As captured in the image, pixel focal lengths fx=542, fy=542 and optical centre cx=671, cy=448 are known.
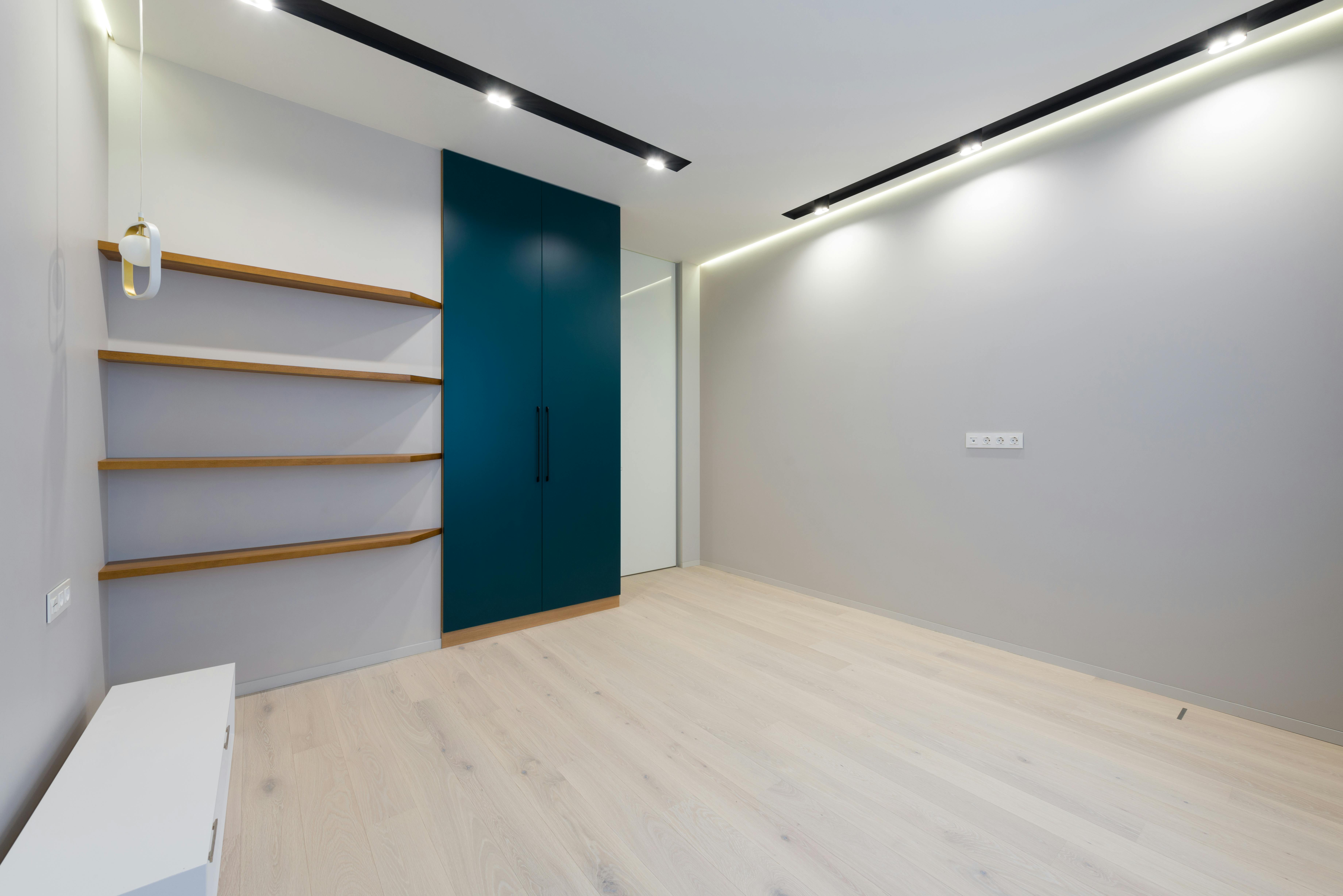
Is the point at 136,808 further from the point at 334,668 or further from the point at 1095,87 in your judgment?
the point at 1095,87

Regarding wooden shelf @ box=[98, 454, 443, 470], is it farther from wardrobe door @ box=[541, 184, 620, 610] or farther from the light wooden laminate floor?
the light wooden laminate floor

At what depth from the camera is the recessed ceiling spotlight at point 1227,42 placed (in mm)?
2109

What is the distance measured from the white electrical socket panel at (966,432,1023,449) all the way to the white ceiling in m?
1.62

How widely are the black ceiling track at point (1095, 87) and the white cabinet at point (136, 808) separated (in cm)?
392

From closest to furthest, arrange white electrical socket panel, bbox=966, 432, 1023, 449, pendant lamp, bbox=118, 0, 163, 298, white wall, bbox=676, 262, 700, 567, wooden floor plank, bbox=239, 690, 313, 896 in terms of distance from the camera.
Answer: wooden floor plank, bbox=239, 690, 313, 896 → pendant lamp, bbox=118, 0, 163, 298 → white electrical socket panel, bbox=966, 432, 1023, 449 → white wall, bbox=676, 262, 700, 567

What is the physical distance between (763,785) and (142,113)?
356 cm

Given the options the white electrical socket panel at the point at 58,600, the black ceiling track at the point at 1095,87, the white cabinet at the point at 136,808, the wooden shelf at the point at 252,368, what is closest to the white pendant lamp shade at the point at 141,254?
the wooden shelf at the point at 252,368

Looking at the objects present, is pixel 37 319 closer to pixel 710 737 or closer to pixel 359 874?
pixel 359 874

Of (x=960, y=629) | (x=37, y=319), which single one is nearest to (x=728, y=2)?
(x=37, y=319)

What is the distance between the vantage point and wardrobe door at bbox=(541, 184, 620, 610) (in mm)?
3406

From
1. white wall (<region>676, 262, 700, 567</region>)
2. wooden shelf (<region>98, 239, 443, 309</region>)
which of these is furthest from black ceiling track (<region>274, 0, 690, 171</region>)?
white wall (<region>676, 262, 700, 567</region>)

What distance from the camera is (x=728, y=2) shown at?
1.98 m

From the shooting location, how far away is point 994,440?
10.0 ft

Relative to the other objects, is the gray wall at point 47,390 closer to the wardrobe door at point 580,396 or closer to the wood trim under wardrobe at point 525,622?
the wood trim under wardrobe at point 525,622
